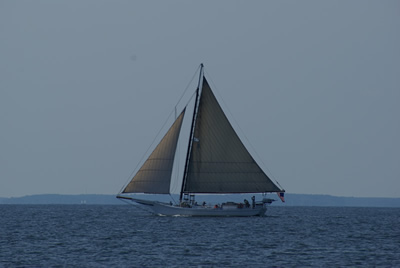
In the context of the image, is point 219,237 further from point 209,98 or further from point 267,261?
point 209,98

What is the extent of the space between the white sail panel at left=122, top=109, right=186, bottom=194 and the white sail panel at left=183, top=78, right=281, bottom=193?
3.82 metres

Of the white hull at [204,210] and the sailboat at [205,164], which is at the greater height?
the sailboat at [205,164]

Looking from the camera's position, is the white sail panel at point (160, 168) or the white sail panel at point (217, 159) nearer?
the white sail panel at point (160, 168)

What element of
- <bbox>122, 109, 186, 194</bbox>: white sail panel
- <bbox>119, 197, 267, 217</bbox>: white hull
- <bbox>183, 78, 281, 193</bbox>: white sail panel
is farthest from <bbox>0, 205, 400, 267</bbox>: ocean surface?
<bbox>183, 78, 281, 193</bbox>: white sail panel

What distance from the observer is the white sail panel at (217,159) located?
88.6m

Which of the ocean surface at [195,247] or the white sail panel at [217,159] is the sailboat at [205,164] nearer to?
the white sail panel at [217,159]

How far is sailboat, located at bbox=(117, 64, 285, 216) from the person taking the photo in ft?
285

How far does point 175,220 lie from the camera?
90.1 meters

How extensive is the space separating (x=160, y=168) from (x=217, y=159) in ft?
24.9

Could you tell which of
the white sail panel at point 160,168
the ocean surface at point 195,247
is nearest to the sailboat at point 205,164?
the white sail panel at point 160,168

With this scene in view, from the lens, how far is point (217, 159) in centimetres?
8956

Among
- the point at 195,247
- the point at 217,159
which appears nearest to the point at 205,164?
the point at 217,159

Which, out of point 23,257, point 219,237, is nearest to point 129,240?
point 219,237

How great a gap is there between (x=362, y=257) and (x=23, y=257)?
24880mm
